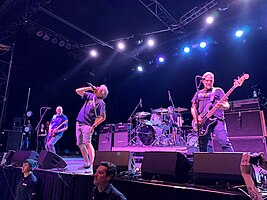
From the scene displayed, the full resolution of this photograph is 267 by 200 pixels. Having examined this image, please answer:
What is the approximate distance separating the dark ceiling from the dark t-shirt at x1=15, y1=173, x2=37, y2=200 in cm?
515

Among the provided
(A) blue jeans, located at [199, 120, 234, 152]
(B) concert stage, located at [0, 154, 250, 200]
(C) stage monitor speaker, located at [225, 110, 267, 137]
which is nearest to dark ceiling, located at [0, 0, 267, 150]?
(C) stage monitor speaker, located at [225, 110, 267, 137]

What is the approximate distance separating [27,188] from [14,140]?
5.50 meters

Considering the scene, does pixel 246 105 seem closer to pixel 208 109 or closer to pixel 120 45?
pixel 208 109

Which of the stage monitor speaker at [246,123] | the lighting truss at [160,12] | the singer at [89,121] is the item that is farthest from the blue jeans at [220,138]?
the lighting truss at [160,12]

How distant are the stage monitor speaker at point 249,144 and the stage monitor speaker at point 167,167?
3.97 meters

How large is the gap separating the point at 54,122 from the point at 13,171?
1615mm

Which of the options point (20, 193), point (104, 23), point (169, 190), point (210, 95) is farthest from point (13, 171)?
point (104, 23)

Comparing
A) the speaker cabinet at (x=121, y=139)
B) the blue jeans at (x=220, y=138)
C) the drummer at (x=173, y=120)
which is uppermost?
the drummer at (x=173, y=120)

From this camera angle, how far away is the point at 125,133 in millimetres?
9336

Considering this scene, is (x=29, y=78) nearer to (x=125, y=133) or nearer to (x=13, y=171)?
(x=125, y=133)

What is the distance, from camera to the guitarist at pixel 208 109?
3.77 metres

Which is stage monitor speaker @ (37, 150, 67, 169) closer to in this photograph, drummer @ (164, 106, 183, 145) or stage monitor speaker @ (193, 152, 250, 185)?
stage monitor speaker @ (193, 152, 250, 185)

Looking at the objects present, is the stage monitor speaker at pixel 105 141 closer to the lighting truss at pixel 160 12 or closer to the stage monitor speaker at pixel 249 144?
the stage monitor speaker at pixel 249 144

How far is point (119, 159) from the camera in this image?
354 cm
